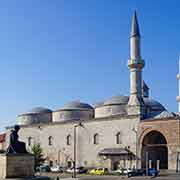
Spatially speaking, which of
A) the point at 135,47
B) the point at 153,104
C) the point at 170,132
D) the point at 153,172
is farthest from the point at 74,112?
the point at 153,172

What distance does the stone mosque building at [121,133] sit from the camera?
41281 mm

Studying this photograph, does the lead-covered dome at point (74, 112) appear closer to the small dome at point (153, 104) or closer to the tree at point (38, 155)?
the tree at point (38, 155)

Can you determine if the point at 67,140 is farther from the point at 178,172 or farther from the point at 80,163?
the point at 178,172

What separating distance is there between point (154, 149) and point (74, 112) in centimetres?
1391

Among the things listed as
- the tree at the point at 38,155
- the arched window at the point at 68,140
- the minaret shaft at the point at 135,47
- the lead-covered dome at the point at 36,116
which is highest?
the minaret shaft at the point at 135,47

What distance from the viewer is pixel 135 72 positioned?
1706 inches

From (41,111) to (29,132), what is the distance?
4085 mm

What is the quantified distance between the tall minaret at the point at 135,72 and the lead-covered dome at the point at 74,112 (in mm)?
12303

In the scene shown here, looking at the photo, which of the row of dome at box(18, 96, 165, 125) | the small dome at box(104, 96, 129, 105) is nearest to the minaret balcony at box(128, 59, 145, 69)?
the row of dome at box(18, 96, 165, 125)

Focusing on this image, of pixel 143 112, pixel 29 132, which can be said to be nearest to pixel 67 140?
pixel 29 132

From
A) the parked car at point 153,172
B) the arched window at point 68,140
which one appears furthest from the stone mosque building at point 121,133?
the parked car at point 153,172

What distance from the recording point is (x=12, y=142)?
21.0 m

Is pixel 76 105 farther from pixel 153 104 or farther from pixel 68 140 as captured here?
pixel 153 104

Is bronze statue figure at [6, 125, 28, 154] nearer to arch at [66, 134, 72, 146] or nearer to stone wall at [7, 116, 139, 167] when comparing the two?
stone wall at [7, 116, 139, 167]
